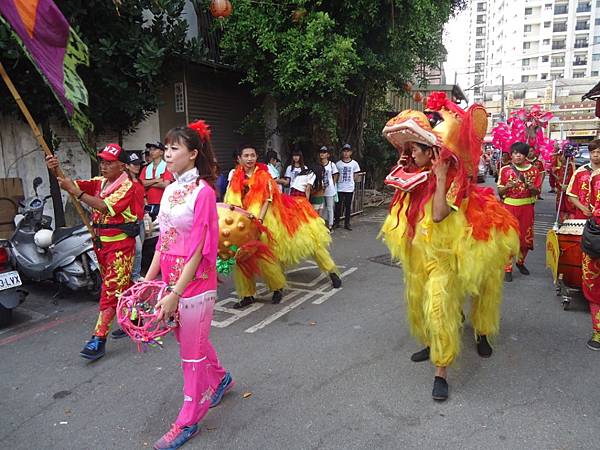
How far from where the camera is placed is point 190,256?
2.54 m

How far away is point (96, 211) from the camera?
12.9ft

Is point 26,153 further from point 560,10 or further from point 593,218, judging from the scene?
point 560,10

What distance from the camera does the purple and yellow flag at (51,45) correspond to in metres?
2.99

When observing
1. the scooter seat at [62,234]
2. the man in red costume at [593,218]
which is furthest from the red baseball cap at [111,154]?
the man in red costume at [593,218]

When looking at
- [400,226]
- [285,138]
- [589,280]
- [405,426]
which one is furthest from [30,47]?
[285,138]

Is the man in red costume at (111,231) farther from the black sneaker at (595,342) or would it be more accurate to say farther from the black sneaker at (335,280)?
the black sneaker at (595,342)

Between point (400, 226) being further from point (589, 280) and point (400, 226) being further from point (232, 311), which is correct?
point (232, 311)

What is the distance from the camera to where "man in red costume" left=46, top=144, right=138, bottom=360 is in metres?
3.84

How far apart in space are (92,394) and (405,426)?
7.17 ft

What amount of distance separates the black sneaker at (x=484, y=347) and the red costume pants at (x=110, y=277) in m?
3.01

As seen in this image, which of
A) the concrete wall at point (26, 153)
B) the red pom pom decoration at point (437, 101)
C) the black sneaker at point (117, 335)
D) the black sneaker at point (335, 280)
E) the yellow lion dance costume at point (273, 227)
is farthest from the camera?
the concrete wall at point (26, 153)

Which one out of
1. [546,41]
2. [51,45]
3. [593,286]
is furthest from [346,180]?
[546,41]

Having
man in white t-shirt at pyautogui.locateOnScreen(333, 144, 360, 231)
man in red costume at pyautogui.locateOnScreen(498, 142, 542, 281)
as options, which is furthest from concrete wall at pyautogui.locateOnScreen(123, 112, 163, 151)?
man in red costume at pyautogui.locateOnScreen(498, 142, 542, 281)

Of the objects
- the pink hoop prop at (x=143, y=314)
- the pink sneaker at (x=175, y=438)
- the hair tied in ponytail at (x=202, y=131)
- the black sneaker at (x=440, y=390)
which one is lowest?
the black sneaker at (x=440, y=390)
